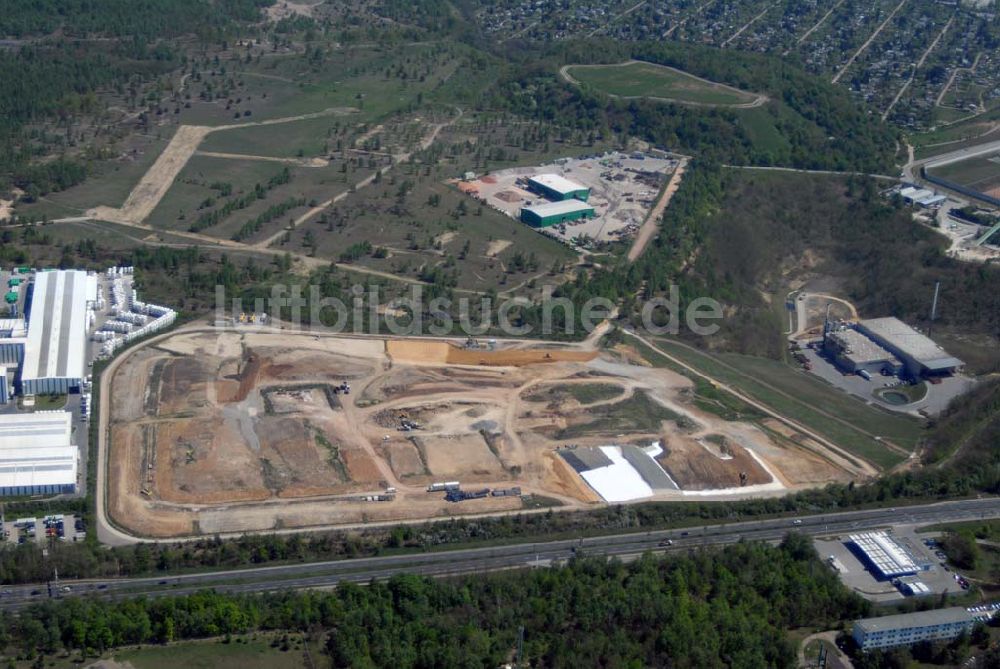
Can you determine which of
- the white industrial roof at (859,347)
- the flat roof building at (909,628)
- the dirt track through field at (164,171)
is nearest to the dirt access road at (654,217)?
the white industrial roof at (859,347)

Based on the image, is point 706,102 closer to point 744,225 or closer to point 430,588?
point 744,225

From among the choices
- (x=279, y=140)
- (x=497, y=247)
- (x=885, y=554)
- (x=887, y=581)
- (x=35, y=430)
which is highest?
(x=279, y=140)

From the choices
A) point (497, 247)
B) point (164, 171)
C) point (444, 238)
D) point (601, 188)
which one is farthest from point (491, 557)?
point (164, 171)

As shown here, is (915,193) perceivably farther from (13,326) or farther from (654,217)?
(13,326)

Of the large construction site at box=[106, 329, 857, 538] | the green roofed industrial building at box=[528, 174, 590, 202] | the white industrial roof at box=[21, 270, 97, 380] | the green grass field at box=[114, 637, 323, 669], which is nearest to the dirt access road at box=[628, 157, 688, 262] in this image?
the green roofed industrial building at box=[528, 174, 590, 202]

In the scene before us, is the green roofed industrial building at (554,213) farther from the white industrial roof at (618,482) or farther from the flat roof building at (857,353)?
the white industrial roof at (618,482)
